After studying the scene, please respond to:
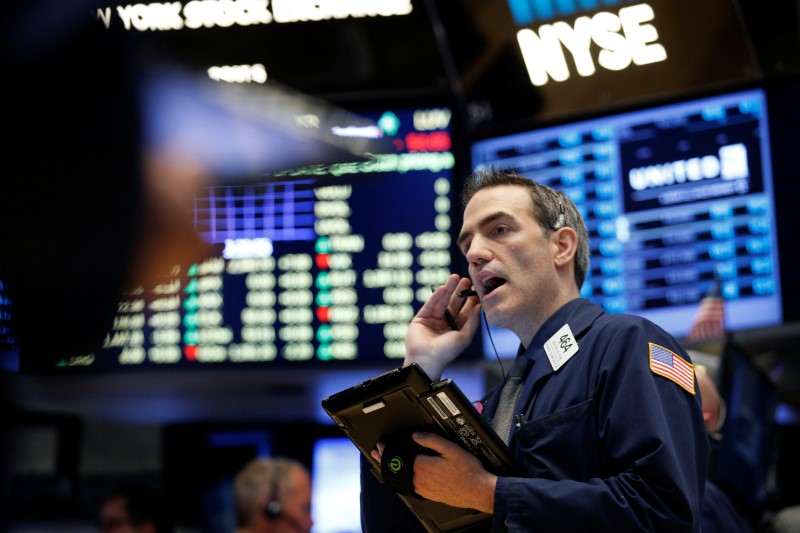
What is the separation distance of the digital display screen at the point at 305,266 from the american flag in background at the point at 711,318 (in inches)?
35.9

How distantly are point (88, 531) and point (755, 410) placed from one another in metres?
3.03

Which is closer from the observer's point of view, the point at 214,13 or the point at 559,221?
the point at 559,221

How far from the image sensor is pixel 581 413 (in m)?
1.58

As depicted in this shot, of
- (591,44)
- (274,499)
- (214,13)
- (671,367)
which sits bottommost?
(274,499)

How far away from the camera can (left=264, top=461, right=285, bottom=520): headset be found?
3486 mm

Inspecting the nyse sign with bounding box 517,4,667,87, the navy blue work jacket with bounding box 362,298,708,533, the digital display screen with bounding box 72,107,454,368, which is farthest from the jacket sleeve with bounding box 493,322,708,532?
the digital display screen with bounding box 72,107,454,368

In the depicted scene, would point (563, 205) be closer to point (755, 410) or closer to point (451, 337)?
point (451, 337)

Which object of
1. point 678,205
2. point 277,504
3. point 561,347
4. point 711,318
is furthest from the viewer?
point 277,504

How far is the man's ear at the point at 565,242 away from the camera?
192 centimetres

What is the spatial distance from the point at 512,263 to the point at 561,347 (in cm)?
21

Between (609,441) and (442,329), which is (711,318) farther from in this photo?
(609,441)

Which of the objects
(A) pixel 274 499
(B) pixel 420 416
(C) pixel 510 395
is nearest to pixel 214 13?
(A) pixel 274 499

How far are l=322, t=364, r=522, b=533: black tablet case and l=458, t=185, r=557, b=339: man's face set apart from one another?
36cm

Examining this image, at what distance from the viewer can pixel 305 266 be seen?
370 cm
